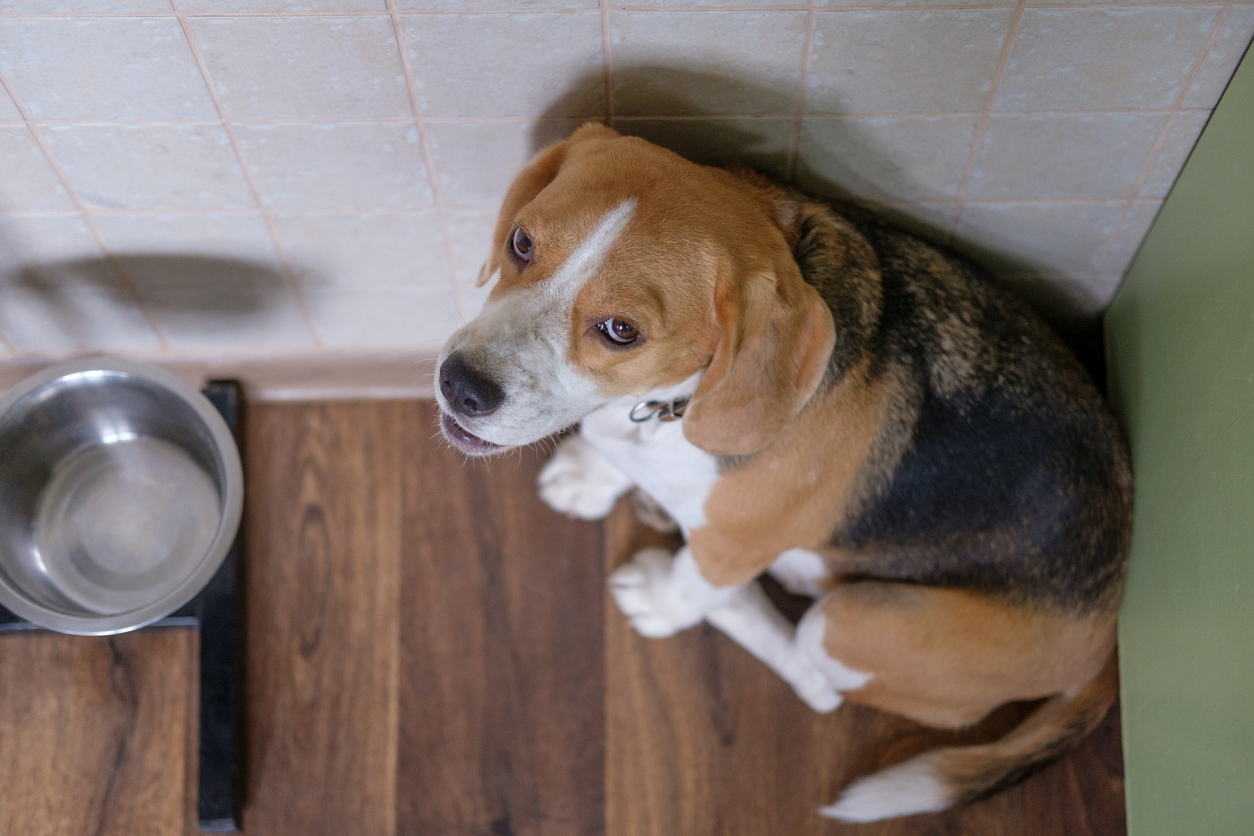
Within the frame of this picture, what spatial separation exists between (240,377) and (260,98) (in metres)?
0.90

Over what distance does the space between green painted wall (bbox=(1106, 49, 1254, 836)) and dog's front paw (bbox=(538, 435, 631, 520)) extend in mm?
1083

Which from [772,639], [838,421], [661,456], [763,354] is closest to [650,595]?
[772,639]

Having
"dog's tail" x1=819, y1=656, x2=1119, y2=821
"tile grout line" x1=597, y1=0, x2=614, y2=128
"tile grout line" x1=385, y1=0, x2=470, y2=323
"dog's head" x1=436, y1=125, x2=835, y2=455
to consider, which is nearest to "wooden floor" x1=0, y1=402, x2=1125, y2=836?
"dog's tail" x1=819, y1=656, x2=1119, y2=821

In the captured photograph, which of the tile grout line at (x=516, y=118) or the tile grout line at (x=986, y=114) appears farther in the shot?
the tile grout line at (x=516, y=118)

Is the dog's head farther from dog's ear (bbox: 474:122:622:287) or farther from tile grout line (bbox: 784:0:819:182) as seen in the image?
tile grout line (bbox: 784:0:819:182)

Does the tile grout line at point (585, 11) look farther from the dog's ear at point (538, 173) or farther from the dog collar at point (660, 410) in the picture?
the dog collar at point (660, 410)

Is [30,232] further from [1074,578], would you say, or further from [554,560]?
[1074,578]

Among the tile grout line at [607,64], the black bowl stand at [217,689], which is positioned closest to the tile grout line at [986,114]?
the tile grout line at [607,64]

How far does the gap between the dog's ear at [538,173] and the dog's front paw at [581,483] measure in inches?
31.2

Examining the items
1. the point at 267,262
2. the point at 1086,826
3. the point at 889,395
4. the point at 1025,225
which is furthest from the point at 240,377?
the point at 1086,826

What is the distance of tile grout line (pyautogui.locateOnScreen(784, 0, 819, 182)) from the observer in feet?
4.40

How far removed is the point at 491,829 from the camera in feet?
6.48

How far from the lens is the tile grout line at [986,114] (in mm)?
1345

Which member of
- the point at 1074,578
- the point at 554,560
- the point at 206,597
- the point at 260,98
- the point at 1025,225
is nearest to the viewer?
the point at 260,98
